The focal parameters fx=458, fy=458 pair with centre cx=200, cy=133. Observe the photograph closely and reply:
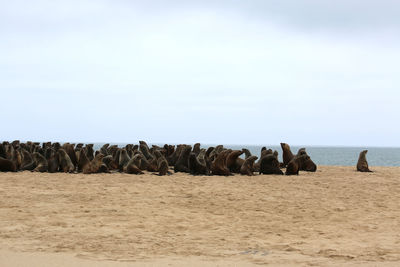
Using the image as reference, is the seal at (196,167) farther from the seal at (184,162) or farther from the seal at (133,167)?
the seal at (133,167)

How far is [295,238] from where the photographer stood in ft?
24.5

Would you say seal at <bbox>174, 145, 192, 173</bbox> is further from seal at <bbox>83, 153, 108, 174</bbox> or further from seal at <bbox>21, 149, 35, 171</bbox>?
seal at <bbox>21, 149, 35, 171</bbox>

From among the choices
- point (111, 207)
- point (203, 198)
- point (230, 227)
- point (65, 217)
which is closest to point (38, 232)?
point (65, 217)

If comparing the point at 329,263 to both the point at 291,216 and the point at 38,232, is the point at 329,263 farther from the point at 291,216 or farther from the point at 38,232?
the point at 38,232

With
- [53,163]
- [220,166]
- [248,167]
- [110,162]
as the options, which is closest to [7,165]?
[53,163]

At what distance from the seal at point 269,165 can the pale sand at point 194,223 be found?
3.60 meters

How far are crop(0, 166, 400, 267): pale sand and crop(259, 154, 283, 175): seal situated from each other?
11.8 ft

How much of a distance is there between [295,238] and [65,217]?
4.31m

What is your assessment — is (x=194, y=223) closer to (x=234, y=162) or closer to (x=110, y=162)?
(x=234, y=162)

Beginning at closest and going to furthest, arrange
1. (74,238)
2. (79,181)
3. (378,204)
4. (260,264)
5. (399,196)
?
(260,264)
(74,238)
(378,204)
(399,196)
(79,181)

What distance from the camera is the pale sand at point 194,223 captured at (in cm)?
602

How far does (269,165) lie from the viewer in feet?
60.9

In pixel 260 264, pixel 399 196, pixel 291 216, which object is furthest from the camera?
pixel 399 196

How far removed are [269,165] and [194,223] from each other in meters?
10.4
